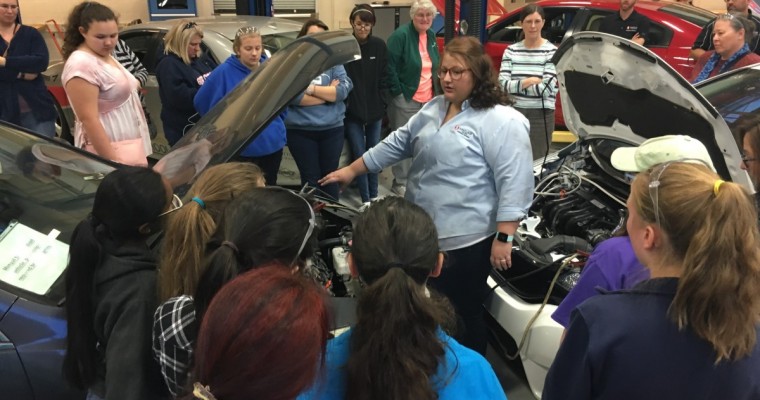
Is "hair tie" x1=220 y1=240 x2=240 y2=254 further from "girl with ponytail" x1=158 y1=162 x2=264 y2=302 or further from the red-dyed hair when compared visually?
the red-dyed hair

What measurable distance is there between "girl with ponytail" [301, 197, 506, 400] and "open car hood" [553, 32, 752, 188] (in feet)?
4.78

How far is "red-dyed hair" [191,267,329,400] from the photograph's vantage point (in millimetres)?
973

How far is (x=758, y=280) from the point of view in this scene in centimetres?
121

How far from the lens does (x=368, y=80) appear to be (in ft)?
14.9

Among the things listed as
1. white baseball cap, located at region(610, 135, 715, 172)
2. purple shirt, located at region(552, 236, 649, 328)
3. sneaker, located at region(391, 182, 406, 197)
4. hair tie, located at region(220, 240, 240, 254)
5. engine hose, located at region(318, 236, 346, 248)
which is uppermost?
white baseball cap, located at region(610, 135, 715, 172)

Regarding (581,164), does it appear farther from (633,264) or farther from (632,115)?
(633,264)

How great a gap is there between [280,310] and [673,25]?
6466 mm

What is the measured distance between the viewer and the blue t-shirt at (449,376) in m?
1.24

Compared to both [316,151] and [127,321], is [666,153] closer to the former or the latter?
[127,321]

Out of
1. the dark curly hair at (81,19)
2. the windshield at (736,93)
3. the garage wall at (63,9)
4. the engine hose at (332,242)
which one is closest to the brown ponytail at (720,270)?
the engine hose at (332,242)

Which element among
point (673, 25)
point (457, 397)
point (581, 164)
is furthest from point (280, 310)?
point (673, 25)

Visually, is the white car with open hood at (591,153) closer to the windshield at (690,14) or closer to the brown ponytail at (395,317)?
the brown ponytail at (395,317)

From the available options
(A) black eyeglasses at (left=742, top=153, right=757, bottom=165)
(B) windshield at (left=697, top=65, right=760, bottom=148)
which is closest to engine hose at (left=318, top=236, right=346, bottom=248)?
(A) black eyeglasses at (left=742, top=153, right=757, bottom=165)

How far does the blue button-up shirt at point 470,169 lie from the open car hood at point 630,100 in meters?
0.63
